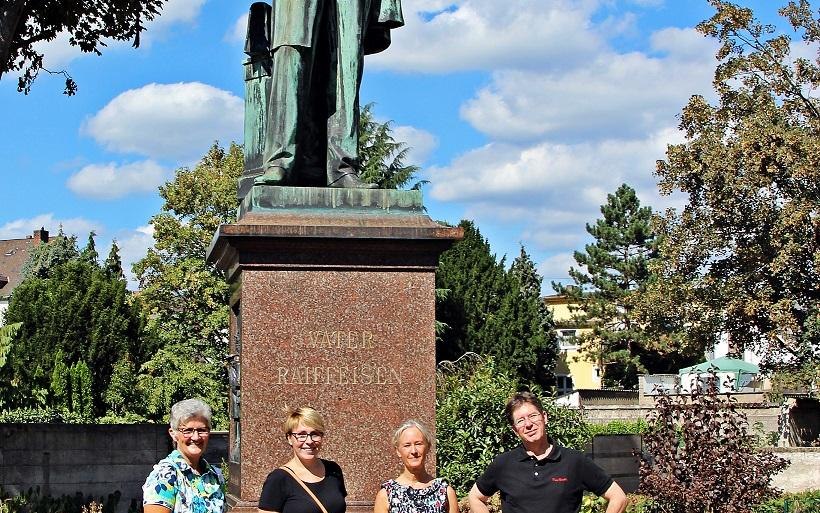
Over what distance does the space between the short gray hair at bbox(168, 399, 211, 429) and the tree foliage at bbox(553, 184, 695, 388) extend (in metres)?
62.6

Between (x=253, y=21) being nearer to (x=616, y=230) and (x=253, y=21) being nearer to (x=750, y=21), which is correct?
(x=750, y=21)

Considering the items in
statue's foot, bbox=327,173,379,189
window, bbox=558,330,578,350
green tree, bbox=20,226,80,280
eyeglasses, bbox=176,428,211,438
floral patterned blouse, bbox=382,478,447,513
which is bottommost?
floral patterned blouse, bbox=382,478,447,513

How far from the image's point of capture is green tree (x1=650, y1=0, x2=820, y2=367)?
3048cm

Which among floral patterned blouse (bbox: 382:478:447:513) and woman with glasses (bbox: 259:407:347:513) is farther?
floral patterned blouse (bbox: 382:478:447:513)

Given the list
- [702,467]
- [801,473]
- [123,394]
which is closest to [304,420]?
[702,467]

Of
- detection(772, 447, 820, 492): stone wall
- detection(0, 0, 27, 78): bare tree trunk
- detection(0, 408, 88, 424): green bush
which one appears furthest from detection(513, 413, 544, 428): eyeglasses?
detection(0, 408, 88, 424): green bush

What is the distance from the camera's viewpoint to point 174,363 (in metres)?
39.9

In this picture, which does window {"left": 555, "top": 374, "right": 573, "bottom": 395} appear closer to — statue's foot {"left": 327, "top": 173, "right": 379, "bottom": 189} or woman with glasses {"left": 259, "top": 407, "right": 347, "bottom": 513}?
statue's foot {"left": 327, "top": 173, "right": 379, "bottom": 189}

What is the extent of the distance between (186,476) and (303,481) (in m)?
0.48

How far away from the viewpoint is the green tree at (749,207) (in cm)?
3048

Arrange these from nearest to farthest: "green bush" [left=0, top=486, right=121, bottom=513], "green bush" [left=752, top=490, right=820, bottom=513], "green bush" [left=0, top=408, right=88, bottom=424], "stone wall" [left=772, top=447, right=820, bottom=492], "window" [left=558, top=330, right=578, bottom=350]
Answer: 1. "green bush" [left=0, top=486, right=121, bottom=513]
2. "green bush" [left=752, top=490, right=820, bottom=513]
3. "stone wall" [left=772, top=447, right=820, bottom=492]
4. "green bush" [left=0, top=408, right=88, bottom=424]
5. "window" [left=558, top=330, right=578, bottom=350]

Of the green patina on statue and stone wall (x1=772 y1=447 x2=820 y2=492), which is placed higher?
the green patina on statue

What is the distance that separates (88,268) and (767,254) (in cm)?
2626

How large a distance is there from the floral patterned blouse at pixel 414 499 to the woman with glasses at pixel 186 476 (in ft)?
2.34
